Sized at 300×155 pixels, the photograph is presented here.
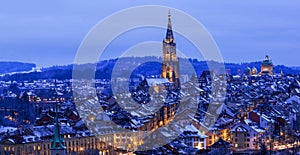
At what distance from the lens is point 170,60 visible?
6525 cm

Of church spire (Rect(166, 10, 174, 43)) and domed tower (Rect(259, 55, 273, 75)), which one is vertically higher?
church spire (Rect(166, 10, 174, 43))

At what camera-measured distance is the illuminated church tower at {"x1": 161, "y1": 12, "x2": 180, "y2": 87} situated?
64.4 metres

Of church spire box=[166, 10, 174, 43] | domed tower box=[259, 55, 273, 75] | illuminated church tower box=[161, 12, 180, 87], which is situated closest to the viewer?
church spire box=[166, 10, 174, 43]

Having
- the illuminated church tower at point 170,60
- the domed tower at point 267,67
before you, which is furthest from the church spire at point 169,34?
the domed tower at point 267,67

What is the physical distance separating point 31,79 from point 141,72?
2190cm

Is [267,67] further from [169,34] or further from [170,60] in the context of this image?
[169,34]

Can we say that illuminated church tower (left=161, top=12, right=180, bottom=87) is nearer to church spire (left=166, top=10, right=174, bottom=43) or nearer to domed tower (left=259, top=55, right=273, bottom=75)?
church spire (left=166, top=10, right=174, bottom=43)

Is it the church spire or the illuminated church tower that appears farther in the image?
the illuminated church tower

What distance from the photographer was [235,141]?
26953 millimetres

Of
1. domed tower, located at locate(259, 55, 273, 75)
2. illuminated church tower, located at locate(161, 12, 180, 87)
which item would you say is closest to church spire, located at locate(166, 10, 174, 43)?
illuminated church tower, located at locate(161, 12, 180, 87)

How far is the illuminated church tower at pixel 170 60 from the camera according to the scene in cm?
6438

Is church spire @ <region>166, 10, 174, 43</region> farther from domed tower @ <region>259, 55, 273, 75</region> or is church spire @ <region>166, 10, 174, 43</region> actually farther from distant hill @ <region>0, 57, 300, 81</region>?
domed tower @ <region>259, 55, 273, 75</region>

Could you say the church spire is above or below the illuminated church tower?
above

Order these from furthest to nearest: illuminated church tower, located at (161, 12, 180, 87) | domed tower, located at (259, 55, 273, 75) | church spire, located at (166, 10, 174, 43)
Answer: domed tower, located at (259, 55, 273, 75), illuminated church tower, located at (161, 12, 180, 87), church spire, located at (166, 10, 174, 43)
